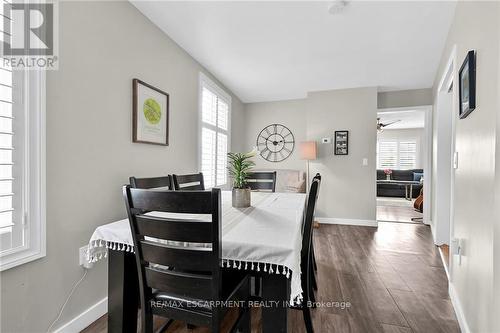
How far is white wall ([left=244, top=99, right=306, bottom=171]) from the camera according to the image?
492 cm

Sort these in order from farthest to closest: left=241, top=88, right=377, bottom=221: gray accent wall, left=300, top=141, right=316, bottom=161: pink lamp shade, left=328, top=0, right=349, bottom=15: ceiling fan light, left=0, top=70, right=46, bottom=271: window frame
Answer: left=300, top=141, right=316, bottom=161: pink lamp shade, left=241, top=88, right=377, bottom=221: gray accent wall, left=328, top=0, right=349, bottom=15: ceiling fan light, left=0, top=70, right=46, bottom=271: window frame

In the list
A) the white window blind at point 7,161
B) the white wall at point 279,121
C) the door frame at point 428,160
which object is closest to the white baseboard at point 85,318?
the white window blind at point 7,161

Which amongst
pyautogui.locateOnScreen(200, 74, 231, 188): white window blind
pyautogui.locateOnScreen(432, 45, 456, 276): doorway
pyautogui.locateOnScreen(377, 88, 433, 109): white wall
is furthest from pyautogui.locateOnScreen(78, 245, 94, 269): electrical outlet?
pyautogui.locateOnScreen(377, 88, 433, 109): white wall

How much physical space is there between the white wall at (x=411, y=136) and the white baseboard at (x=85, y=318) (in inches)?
382

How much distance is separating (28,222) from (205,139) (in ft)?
7.66

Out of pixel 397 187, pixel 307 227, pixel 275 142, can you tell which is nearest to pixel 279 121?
pixel 275 142

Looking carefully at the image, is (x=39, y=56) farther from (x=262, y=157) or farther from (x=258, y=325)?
(x=262, y=157)

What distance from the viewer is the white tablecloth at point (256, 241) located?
930 millimetres

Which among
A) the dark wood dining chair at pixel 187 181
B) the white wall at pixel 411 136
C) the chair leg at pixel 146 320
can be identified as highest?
the white wall at pixel 411 136

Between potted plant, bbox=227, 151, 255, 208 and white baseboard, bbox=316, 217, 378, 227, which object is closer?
potted plant, bbox=227, 151, 255, 208

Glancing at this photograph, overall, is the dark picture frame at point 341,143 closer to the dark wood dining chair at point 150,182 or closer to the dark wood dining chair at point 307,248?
the dark wood dining chair at point 307,248

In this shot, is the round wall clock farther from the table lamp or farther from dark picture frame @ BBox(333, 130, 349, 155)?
dark picture frame @ BBox(333, 130, 349, 155)

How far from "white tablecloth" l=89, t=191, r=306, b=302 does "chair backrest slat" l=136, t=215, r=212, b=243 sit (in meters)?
0.18

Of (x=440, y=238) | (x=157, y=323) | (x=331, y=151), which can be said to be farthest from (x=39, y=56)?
(x=440, y=238)
